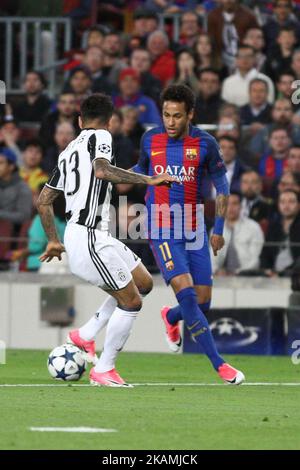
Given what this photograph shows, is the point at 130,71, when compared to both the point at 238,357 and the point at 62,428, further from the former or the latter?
the point at 62,428

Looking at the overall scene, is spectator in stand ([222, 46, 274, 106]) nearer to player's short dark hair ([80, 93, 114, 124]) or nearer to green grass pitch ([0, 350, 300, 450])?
green grass pitch ([0, 350, 300, 450])

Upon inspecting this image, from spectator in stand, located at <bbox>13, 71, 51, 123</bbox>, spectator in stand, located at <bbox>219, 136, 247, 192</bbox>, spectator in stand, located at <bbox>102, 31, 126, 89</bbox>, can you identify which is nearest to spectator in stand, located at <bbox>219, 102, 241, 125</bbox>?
spectator in stand, located at <bbox>219, 136, 247, 192</bbox>

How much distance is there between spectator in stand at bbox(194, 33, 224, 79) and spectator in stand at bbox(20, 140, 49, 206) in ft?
8.60

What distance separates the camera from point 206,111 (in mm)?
20016

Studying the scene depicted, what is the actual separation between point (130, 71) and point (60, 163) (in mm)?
8675

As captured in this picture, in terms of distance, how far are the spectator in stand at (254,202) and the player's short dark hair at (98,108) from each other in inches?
247

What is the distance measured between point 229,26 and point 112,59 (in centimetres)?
180

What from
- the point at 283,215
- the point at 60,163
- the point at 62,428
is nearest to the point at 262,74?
the point at 283,215

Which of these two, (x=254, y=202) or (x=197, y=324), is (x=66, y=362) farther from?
(x=254, y=202)

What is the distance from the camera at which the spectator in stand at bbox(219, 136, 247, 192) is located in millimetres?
18281

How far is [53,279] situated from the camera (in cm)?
1855

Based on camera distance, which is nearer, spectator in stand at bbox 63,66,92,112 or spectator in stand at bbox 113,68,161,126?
spectator in stand at bbox 113,68,161,126

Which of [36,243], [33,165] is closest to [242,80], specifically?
[33,165]

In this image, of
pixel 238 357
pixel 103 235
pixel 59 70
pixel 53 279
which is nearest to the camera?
pixel 103 235
